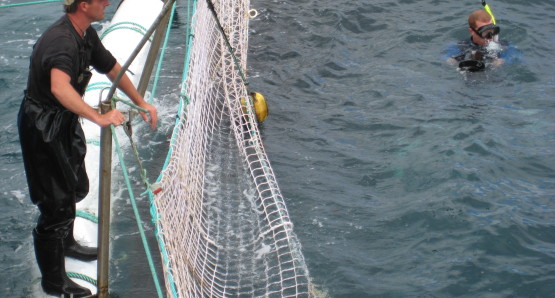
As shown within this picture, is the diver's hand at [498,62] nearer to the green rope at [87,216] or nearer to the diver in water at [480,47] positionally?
the diver in water at [480,47]

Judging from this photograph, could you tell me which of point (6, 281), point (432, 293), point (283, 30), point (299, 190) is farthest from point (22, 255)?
point (283, 30)

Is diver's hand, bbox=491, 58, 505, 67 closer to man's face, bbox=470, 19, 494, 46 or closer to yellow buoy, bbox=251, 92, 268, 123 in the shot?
man's face, bbox=470, 19, 494, 46

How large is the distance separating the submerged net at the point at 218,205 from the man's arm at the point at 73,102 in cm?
54

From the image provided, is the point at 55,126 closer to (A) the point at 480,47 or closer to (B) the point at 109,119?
(B) the point at 109,119

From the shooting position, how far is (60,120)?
376 centimetres

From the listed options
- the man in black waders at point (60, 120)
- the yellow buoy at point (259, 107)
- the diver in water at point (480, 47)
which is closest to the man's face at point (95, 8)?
the man in black waders at point (60, 120)

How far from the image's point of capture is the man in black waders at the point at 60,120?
3.52 m

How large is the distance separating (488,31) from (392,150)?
2.30 metres

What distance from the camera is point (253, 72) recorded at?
8.37 m

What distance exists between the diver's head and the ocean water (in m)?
0.47

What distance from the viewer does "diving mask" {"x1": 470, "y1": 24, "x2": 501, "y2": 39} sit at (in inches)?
312

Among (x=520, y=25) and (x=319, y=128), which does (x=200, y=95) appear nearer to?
(x=319, y=128)

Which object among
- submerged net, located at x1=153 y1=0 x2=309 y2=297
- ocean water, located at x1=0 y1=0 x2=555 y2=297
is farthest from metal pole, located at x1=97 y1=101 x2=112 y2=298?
ocean water, located at x1=0 y1=0 x2=555 y2=297

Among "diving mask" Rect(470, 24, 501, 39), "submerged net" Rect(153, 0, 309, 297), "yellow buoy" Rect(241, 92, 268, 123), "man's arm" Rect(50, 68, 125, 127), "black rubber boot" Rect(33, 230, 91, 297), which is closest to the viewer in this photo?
"man's arm" Rect(50, 68, 125, 127)
